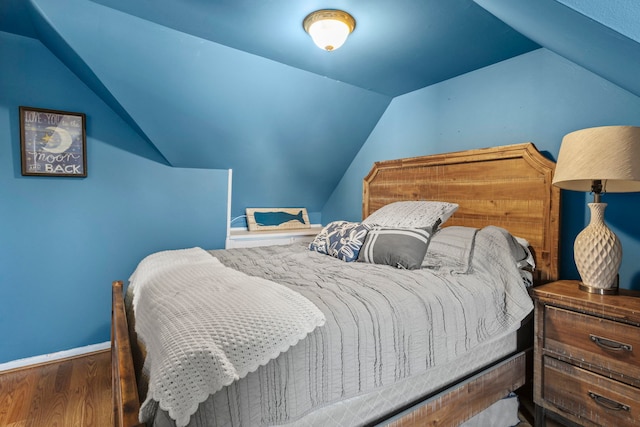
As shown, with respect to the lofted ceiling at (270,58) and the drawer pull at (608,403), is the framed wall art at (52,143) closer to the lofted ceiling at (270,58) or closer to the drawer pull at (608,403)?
the lofted ceiling at (270,58)

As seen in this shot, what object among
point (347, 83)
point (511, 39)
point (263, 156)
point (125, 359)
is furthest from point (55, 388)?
point (511, 39)

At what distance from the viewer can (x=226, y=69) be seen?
7.48 ft

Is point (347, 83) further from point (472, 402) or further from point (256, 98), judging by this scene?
point (472, 402)

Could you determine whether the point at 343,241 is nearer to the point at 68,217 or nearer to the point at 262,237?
the point at 262,237

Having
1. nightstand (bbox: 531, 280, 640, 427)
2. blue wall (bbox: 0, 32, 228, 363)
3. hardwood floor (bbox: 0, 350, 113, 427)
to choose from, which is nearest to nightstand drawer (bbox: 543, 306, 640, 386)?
nightstand (bbox: 531, 280, 640, 427)

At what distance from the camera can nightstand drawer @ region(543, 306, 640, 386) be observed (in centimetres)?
129

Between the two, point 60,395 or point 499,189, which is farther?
point 499,189

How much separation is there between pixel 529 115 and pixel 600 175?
32.6 inches

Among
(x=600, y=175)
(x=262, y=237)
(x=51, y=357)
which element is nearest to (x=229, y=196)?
(x=262, y=237)

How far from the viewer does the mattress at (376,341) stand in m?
0.86

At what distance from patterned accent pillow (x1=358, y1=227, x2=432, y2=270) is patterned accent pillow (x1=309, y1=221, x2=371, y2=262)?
6 cm

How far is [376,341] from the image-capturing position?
1086 millimetres

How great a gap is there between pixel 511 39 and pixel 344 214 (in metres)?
2.17

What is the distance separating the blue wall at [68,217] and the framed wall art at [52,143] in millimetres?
50
